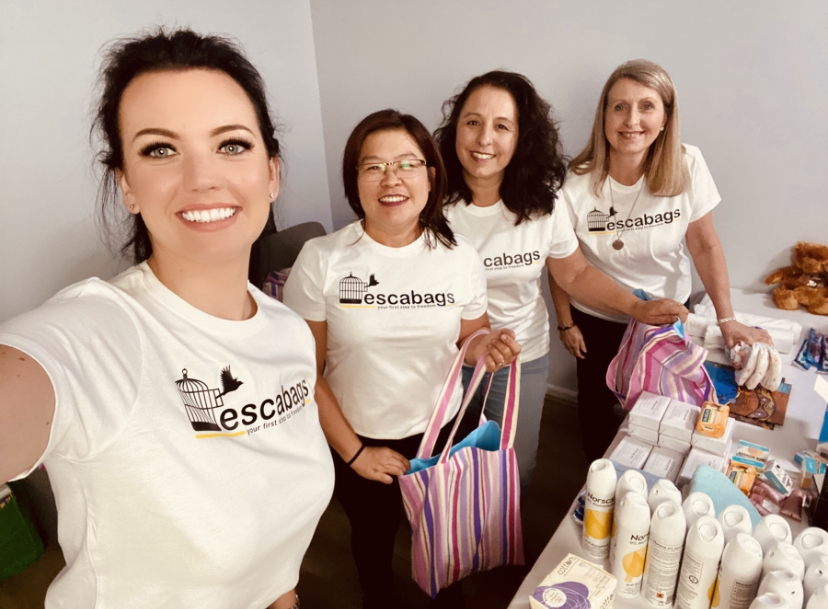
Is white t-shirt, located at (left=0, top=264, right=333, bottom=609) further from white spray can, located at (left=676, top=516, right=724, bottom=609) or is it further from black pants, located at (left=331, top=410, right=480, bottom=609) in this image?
white spray can, located at (left=676, top=516, right=724, bottom=609)

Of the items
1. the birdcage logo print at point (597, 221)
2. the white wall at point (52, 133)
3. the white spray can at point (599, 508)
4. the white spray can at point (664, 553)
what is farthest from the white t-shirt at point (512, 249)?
the white wall at point (52, 133)

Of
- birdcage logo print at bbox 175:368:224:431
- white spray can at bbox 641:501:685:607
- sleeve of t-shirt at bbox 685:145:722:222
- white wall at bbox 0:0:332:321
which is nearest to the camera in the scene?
birdcage logo print at bbox 175:368:224:431

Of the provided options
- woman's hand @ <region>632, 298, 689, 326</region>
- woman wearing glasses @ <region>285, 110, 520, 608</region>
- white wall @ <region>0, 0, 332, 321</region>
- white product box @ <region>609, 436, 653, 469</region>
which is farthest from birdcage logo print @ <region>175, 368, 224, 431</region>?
white wall @ <region>0, 0, 332, 321</region>

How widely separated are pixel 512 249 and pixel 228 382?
1017 mm

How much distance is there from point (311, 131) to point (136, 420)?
7.83ft

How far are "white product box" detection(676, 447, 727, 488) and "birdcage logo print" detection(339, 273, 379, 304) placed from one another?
78cm

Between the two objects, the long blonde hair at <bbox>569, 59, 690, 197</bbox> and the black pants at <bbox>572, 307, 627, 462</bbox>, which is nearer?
the long blonde hair at <bbox>569, 59, 690, 197</bbox>

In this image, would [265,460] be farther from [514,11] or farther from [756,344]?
[514,11]

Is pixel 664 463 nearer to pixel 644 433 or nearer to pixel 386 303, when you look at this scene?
pixel 644 433

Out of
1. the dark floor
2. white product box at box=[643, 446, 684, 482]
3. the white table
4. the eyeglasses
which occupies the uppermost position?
the eyeglasses

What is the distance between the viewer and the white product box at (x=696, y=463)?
3.38 ft

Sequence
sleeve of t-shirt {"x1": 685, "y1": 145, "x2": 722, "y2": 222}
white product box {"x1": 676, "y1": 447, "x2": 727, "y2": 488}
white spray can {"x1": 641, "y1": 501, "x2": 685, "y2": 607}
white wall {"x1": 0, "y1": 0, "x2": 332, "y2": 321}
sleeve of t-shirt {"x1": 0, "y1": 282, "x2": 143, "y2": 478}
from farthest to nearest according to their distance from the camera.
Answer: sleeve of t-shirt {"x1": 685, "y1": 145, "x2": 722, "y2": 222} → white wall {"x1": 0, "y1": 0, "x2": 332, "y2": 321} → white product box {"x1": 676, "y1": 447, "x2": 727, "y2": 488} → white spray can {"x1": 641, "y1": 501, "x2": 685, "y2": 607} → sleeve of t-shirt {"x1": 0, "y1": 282, "x2": 143, "y2": 478}

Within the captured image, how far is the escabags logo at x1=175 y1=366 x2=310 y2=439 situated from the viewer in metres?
0.70

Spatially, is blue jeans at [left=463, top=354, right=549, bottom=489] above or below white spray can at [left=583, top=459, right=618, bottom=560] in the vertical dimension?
below
